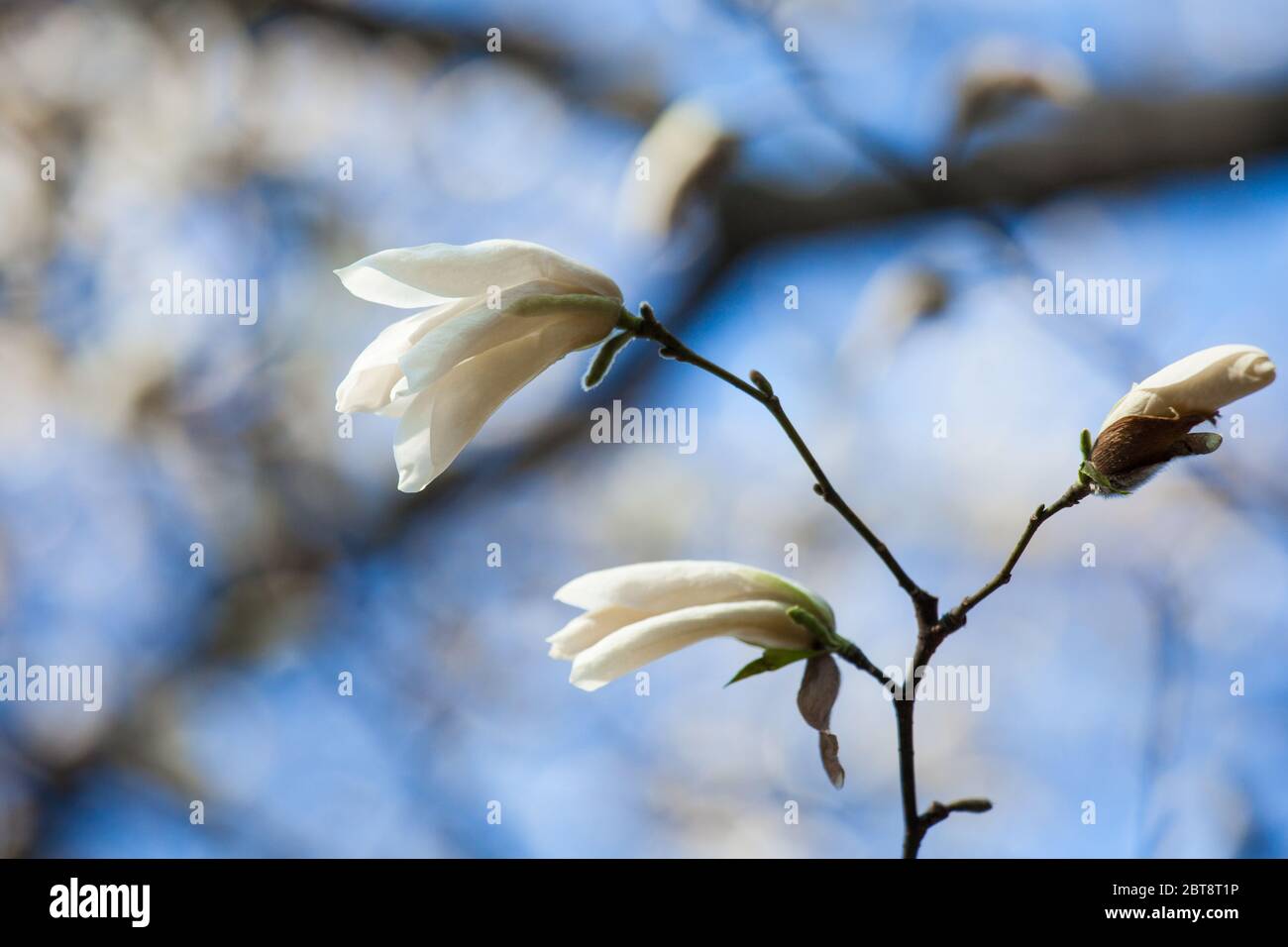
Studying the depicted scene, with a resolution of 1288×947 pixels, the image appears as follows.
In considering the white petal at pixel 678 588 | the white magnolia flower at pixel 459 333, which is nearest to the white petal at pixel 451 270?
the white magnolia flower at pixel 459 333

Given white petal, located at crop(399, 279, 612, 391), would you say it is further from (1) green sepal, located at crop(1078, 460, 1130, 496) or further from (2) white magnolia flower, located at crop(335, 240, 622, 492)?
(1) green sepal, located at crop(1078, 460, 1130, 496)

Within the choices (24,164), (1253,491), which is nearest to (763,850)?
(1253,491)

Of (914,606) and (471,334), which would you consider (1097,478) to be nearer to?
(914,606)

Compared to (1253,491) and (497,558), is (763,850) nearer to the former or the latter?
→ (497,558)

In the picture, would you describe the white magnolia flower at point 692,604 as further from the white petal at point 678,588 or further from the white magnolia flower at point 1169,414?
the white magnolia flower at point 1169,414

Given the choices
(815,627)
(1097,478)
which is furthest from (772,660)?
(1097,478)
